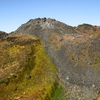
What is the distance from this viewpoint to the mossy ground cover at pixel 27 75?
4223 cm

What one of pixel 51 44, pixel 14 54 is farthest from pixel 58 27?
pixel 14 54

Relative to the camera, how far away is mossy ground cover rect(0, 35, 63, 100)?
42231 millimetres

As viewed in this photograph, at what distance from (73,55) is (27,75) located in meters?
19.4

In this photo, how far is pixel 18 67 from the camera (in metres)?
50.6

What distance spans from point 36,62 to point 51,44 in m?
15.4

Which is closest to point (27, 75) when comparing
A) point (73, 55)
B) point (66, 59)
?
point (66, 59)

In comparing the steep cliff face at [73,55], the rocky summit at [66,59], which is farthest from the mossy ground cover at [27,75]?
the steep cliff face at [73,55]

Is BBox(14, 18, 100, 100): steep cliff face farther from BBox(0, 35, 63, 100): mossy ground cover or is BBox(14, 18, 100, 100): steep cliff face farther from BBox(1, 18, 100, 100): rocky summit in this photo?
BBox(0, 35, 63, 100): mossy ground cover

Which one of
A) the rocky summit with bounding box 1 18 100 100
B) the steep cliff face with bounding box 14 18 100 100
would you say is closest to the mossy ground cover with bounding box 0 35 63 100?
the rocky summit with bounding box 1 18 100 100

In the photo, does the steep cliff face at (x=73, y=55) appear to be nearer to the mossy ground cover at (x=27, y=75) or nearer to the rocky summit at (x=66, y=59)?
the rocky summit at (x=66, y=59)

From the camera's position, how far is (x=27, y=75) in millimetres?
49406

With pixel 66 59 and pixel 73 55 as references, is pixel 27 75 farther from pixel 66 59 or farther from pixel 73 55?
pixel 73 55

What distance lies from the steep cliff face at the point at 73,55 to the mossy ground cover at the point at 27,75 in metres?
4.00

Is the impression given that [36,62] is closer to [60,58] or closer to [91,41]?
[60,58]
